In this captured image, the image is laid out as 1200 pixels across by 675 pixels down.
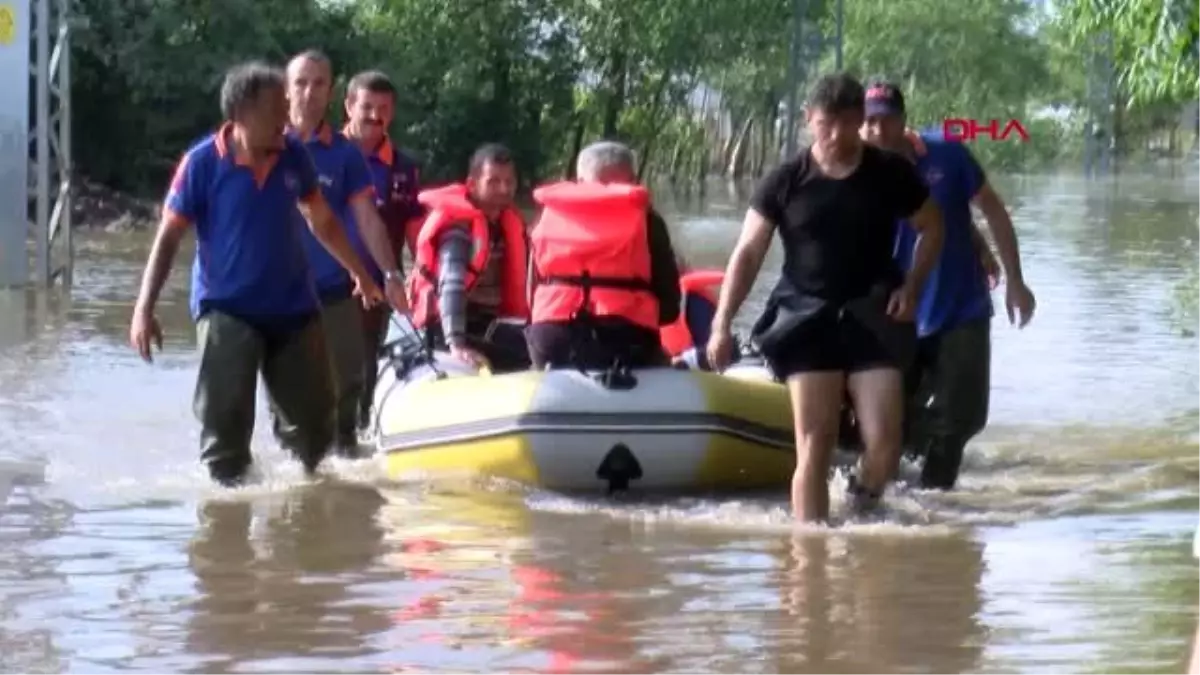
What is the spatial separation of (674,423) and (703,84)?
55039mm

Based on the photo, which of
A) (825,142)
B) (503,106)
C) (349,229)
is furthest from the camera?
(503,106)

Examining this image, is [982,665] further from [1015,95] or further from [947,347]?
[1015,95]

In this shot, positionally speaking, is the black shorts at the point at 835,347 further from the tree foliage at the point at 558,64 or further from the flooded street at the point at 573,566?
the tree foliage at the point at 558,64

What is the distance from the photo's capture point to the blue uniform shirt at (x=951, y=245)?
9.75 meters

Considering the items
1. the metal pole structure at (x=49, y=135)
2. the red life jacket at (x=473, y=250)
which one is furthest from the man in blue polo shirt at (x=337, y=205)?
the metal pole structure at (x=49, y=135)

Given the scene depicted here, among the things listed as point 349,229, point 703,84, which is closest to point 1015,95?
point 703,84

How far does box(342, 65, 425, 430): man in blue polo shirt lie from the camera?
36.7 feet

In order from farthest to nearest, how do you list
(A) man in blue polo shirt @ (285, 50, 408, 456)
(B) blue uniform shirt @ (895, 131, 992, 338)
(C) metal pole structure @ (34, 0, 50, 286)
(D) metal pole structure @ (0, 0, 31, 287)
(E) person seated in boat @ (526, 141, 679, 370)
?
(D) metal pole structure @ (0, 0, 31, 287), (C) metal pole structure @ (34, 0, 50, 286), (A) man in blue polo shirt @ (285, 50, 408, 456), (E) person seated in boat @ (526, 141, 679, 370), (B) blue uniform shirt @ (895, 131, 992, 338)

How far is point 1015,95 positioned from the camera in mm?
85500

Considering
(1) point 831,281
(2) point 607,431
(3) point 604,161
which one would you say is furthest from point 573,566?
(3) point 604,161

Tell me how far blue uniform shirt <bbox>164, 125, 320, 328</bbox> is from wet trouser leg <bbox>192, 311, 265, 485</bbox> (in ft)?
0.20

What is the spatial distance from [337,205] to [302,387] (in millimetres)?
995

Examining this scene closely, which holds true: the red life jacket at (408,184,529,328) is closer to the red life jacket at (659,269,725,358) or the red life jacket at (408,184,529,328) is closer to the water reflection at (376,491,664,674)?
the red life jacket at (659,269,725,358)

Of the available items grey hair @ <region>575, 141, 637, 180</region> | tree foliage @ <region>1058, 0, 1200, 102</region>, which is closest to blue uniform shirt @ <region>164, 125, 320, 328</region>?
grey hair @ <region>575, 141, 637, 180</region>
